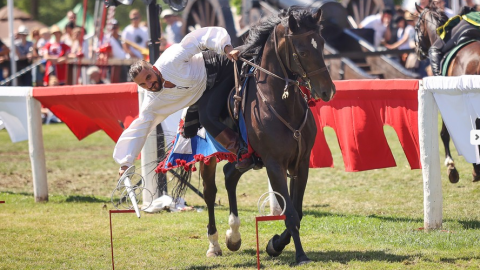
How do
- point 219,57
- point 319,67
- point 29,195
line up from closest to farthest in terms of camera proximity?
point 319,67
point 219,57
point 29,195

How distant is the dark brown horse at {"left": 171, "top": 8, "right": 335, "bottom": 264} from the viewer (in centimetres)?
563

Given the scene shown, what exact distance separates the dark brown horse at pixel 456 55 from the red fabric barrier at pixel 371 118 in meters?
0.71

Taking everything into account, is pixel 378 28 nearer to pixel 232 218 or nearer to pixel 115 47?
pixel 115 47

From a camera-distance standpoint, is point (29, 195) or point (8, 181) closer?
point (29, 195)

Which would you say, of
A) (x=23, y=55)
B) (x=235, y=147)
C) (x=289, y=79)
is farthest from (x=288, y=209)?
(x=23, y=55)

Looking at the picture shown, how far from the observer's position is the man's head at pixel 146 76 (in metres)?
6.06

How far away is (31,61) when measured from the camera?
20.0m

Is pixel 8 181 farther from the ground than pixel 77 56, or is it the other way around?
pixel 77 56

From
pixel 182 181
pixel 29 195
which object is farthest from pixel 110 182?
pixel 182 181

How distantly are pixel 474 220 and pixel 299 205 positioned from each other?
6.82ft

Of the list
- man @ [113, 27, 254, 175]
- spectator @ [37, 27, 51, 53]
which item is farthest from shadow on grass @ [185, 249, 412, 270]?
spectator @ [37, 27, 51, 53]

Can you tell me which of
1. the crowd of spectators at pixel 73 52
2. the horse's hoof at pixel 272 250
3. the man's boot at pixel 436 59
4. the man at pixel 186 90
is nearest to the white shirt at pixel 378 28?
the crowd of spectators at pixel 73 52

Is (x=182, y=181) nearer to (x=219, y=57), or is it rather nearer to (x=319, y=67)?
(x=219, y=57)

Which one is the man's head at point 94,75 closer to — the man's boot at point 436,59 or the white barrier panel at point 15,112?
the white barrier panel at point 15,112
